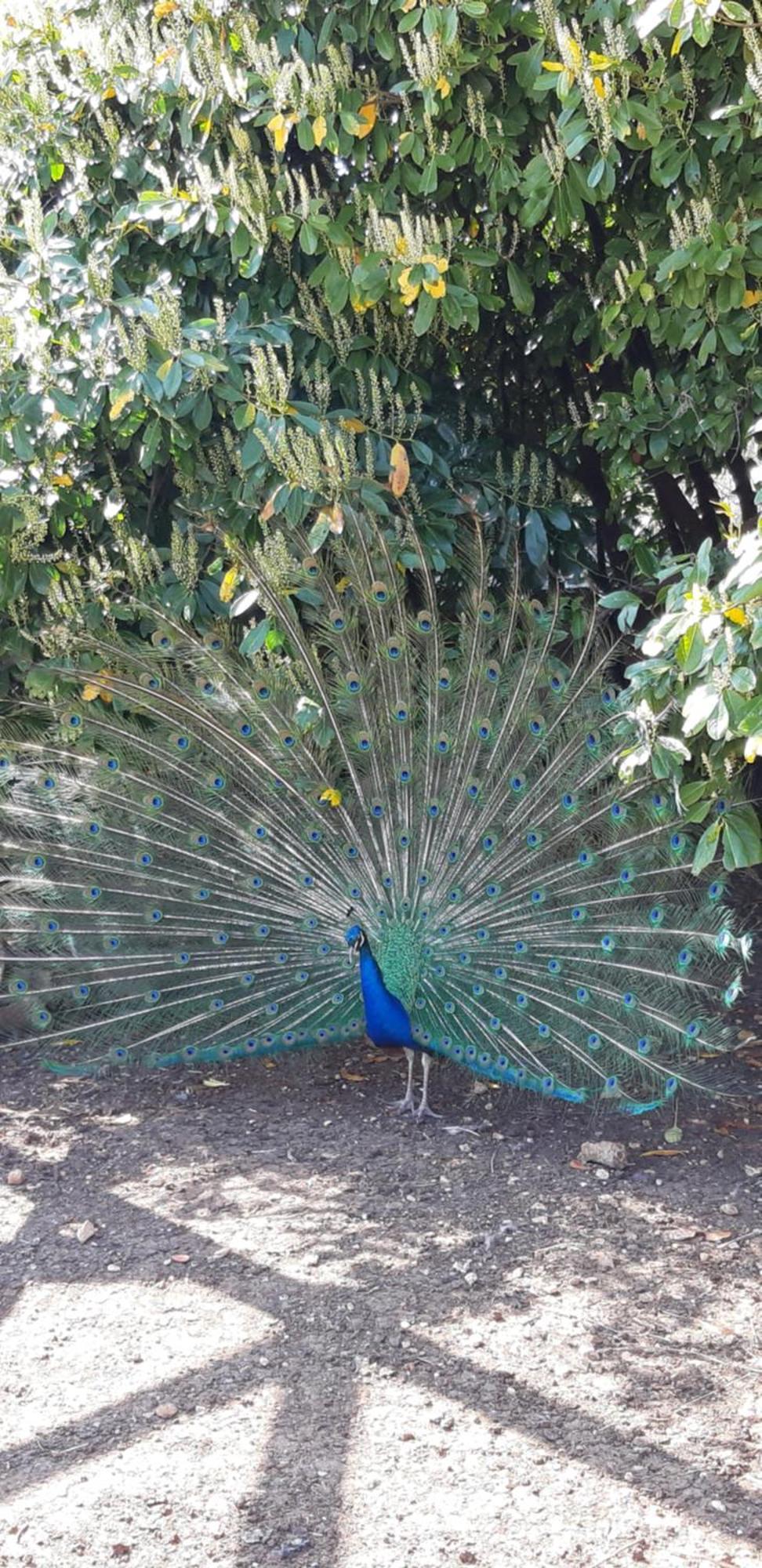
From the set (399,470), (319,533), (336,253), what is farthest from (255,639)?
(336,253)

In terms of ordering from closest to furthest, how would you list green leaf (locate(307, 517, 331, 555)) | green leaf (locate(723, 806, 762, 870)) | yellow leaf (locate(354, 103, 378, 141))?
1. green leaf (locate(723, 806, 762, 870))
2. yellow leaf (locate(354, 103, 378, 141))
3. green leaf (locate(307, 517, 331, 555))

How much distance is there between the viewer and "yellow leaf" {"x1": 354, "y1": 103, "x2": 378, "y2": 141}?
411 cm

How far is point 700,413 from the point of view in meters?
4.68

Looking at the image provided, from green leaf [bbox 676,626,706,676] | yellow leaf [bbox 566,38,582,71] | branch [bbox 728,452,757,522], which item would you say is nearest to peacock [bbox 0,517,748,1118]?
branch [bbox 728,452,757,522]

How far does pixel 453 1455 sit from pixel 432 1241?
992 millimetres

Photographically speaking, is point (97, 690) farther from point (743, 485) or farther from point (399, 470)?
point (743, 485)

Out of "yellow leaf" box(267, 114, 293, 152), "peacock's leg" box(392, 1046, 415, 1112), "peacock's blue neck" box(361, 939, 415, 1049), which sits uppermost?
"yellow leaf" box(267, 114, 293, 152)

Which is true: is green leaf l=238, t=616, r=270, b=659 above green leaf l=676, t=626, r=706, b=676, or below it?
above

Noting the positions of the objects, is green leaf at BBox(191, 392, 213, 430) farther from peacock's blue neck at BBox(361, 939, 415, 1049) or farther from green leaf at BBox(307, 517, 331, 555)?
peacock's blue neck at BBox(361, 939, 415, 1049)

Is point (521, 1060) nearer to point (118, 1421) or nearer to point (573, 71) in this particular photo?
point (118, 1421)

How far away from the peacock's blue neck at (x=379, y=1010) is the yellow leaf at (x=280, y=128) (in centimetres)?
253

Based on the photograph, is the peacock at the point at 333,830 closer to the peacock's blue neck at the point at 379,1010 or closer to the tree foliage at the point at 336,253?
the peacock's blue neck at the point at 379,1010

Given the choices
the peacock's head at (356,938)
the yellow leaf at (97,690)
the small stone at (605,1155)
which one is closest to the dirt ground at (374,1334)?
the small stone at (605,1155)

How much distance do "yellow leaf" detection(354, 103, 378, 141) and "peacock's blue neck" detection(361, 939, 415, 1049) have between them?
2575 millimetres
